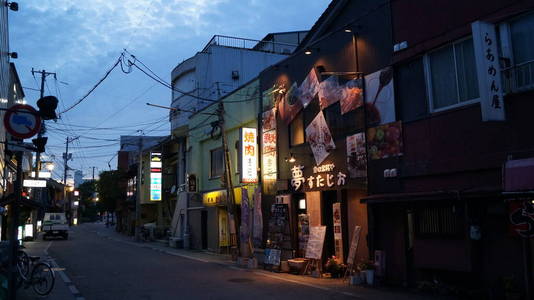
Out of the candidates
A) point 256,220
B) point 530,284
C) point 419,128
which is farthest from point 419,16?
point 256,220

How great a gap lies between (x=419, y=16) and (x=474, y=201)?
16.5 feet

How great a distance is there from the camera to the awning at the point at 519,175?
28.9ft

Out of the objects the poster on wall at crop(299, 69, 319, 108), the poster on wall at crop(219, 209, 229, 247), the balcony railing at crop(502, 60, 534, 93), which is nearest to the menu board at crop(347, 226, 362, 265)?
the poster on wall at crop(299, 69, 319, 108)

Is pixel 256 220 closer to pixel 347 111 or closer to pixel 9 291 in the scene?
pixel 347 111

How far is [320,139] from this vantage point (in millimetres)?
16531

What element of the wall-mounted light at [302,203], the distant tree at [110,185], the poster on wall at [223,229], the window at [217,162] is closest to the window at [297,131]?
the wall-mounted light at [302,203]

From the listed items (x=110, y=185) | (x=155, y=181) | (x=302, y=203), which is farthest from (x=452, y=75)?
(x=110, y=185)

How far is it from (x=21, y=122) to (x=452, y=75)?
32.1 ft

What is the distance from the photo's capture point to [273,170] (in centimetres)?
1980

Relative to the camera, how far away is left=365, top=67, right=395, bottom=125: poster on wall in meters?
13.4

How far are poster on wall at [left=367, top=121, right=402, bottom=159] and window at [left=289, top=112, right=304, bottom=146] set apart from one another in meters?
4.32

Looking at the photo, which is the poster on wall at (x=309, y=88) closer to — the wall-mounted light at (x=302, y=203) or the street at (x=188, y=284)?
the wall-mounted light at (x=302, y=203)

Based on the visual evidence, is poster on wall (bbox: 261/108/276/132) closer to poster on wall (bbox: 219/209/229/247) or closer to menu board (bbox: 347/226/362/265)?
menu board (bbox: 347/226/362/265)

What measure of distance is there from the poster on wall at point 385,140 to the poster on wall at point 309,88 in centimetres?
357
